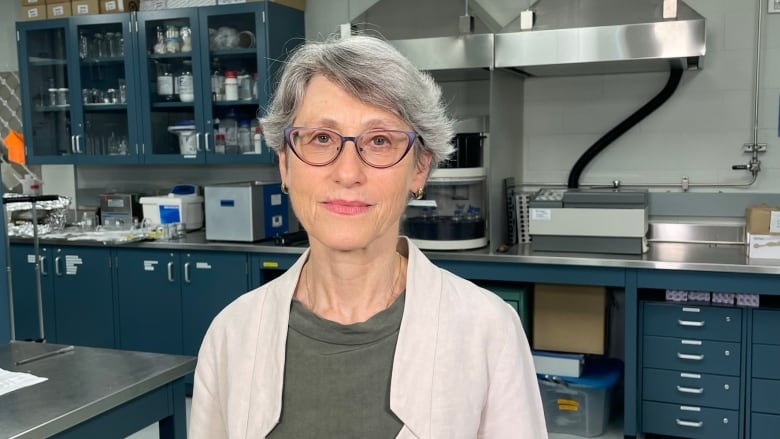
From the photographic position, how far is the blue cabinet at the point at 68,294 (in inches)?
169

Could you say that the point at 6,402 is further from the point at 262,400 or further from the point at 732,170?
the point at 732,170

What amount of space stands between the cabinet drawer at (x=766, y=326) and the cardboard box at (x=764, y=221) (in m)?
0.36

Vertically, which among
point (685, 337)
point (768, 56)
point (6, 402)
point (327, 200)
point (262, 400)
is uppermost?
point (768, 56)

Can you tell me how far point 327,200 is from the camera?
4.13ft

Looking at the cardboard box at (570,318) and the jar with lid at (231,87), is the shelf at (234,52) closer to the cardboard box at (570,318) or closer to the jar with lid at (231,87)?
the jar with lid at (231,87)

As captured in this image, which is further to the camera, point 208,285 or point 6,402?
point 208,285

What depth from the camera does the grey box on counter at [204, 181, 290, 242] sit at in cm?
400

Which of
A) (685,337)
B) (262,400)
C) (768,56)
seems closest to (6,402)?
(262,400)

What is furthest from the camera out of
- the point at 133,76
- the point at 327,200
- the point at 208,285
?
the point at 133,76

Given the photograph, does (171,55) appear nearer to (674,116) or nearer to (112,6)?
(112,6)

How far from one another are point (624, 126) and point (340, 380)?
3.03m

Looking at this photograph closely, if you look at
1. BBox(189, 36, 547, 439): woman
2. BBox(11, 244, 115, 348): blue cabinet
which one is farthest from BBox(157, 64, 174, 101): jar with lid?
BBox(189, 36, 547, 439): woman

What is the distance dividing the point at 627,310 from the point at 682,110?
1.22 m

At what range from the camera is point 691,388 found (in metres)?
3.28
